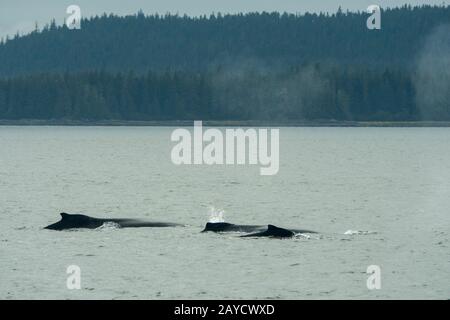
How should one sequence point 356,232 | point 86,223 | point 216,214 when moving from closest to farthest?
point 86,223 → point 356,232 → point 216,214

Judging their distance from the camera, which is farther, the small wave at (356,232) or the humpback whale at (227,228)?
the small wave at (356,232)

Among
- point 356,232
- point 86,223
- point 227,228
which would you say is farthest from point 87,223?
point 356,232

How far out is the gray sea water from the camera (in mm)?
38812

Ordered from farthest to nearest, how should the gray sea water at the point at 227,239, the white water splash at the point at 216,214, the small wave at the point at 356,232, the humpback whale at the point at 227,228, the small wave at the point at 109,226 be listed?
the white water splash at the point at 216,214 → the small wave at the point at 356,232 → the small wave at the point at 109,226 → the humpback whale at the point at 227,228 → the gray sea water at the point at 227,239

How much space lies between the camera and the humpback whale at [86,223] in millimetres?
53188

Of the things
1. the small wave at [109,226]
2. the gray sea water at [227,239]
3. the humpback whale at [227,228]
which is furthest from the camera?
the small wave at [109,226]

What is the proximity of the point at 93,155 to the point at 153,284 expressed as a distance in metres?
123

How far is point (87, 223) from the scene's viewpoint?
5344cm

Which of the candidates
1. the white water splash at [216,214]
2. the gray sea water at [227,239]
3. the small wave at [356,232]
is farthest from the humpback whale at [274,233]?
the white water splash at [216,214]

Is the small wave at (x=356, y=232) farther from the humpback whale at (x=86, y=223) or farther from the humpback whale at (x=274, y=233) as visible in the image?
the humpback whale at (x=86, y=223)

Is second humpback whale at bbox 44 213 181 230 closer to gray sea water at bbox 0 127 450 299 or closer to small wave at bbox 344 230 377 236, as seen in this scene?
gray sea water at bbox 0 127 450 299

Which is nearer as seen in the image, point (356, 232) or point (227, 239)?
point (227, 239)

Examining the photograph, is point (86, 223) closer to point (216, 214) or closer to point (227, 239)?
point (227, 239)

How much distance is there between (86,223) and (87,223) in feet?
0.17
